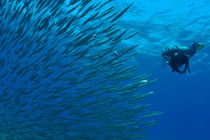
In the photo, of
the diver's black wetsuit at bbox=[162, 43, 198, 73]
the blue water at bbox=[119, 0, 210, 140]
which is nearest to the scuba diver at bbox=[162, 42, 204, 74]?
the diver's black wetsuit at bbox=[162, 43, 198, 73]

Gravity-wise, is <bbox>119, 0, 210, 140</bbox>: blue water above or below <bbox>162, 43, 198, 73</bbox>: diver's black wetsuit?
above

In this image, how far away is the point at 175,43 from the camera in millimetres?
25656

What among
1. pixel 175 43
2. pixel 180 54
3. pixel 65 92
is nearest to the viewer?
pixel 180 54

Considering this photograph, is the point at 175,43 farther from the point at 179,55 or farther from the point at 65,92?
the point at 179,55

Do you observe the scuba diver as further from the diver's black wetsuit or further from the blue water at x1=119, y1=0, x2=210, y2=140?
the blue water at x1=119, y1=0, x2=210, y2=140

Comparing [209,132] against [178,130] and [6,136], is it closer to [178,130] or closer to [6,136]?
[178,130]

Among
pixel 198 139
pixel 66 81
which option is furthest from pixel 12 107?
pixel 198 139

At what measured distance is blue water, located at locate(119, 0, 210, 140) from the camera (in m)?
20.2

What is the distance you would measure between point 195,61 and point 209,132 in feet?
122

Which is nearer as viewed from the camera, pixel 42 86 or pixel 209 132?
pixel 42 86

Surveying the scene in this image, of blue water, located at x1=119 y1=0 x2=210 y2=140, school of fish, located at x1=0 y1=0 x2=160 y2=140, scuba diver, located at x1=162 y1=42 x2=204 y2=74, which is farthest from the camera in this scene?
blue water, located at x1=119 y1=0 x2=210 y2=140

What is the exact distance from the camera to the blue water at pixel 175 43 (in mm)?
20234

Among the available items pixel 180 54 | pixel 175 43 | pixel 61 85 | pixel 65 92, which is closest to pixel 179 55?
pixel 180 54

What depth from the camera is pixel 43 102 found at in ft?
27.9
